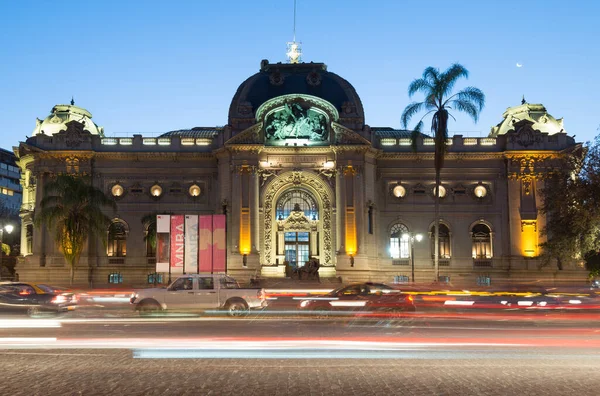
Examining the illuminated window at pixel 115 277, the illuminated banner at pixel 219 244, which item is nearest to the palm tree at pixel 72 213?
the illuminated window at pixel 115 277

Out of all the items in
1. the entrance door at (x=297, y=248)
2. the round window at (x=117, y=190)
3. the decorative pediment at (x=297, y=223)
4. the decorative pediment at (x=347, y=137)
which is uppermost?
the decorative pediment at (x=347, y=137)

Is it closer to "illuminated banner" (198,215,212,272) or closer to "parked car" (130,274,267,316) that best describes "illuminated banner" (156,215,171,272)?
"illuminated banner" (198,215,212,272)

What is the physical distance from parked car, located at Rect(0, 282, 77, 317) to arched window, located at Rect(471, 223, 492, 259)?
38.8 m

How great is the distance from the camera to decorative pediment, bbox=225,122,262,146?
55.8 metres

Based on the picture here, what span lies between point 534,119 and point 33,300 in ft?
156

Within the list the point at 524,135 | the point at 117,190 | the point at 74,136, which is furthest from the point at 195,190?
the point at 524,135

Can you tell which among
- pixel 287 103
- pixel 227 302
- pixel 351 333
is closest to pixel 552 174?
pixel 287 103

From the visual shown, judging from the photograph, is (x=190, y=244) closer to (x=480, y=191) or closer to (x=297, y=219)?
(x=297, y=219)

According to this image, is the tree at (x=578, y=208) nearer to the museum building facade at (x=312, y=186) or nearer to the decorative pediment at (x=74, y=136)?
the museum building facade at (x=312, y=186)

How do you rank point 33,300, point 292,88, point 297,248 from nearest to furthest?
1. point 33,300
2. point 297,248
3. point 292,88

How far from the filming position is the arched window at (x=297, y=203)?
192 feet

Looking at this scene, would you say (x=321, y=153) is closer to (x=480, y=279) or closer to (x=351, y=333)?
(x=480, y=279)

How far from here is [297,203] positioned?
192 feet

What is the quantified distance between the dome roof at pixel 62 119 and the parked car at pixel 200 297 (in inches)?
1461
